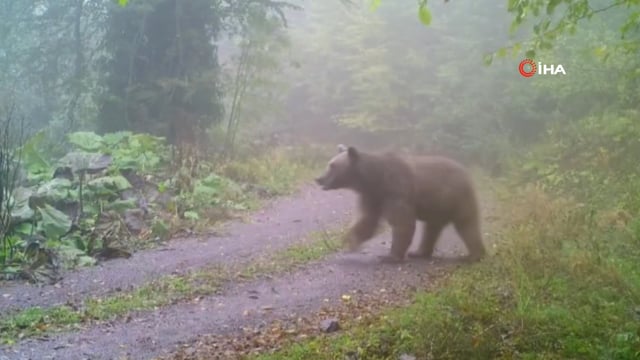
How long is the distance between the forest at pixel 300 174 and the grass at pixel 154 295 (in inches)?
1.6

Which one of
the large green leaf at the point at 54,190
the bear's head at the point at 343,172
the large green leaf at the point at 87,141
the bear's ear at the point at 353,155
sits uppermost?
the bear's ear at the point at 353,155

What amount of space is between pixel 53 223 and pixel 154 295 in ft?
9.94

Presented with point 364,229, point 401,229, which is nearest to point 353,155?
point 364,229

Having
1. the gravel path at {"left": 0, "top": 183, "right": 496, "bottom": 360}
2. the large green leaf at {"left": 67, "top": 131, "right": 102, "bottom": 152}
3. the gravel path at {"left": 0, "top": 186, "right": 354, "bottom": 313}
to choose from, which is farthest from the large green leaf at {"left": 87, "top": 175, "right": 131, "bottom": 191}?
the large green leaf at {"left": 67, "top": 131, "right": 102, "bottom": 152}

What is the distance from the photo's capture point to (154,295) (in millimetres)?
6863

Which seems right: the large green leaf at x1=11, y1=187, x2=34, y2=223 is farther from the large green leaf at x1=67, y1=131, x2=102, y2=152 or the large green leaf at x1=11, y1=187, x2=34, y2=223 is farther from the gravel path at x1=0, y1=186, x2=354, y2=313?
the large green leaf at x1=67, y1=131, x2=102, y2=152

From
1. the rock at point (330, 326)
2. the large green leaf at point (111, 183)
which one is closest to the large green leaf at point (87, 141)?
the large green leaf at point (111, 183)

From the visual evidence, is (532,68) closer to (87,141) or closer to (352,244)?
(352,244)

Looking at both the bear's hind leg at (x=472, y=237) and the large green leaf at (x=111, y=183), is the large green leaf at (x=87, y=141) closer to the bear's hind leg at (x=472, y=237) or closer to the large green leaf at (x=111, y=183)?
the large green leaf at (x=111, y=183)

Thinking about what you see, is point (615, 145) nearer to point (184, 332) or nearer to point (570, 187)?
point (570, 187)

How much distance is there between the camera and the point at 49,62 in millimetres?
17922

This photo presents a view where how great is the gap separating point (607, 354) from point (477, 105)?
9.53 metres

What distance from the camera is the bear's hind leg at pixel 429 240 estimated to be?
28.2 ft

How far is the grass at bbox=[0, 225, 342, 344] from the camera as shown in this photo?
19.6ft
